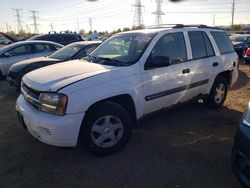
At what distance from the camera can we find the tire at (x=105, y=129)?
328cm

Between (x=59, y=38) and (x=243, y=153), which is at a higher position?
(x=59, y=38)

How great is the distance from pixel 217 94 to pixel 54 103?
3.69 metres

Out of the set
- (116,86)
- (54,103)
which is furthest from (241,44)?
(54,103)

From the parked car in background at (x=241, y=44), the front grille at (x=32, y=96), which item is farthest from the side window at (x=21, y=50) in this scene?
the parked car in background at (x=241, y=44)

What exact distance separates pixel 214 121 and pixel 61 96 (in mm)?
3125

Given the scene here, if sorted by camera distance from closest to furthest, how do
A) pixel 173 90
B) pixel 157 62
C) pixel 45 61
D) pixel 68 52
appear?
pixel 157 62, pixel 173 90, pixel 45 61, pixel 68 52

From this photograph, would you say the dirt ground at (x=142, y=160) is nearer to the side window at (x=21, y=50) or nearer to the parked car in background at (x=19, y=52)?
the parked car in background at (x=19, y=52)

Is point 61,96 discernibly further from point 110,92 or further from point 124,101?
point 124,101

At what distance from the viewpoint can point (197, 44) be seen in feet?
15.5

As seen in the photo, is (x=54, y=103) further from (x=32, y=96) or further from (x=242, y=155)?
(x=242, y=155)

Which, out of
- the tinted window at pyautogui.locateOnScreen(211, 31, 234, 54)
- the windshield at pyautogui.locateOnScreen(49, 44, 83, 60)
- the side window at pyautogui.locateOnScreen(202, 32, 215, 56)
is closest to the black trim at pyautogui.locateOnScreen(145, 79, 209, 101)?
the side window at pyautogui.locateOnScreen(202, 32, 215, 56)

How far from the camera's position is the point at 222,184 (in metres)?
2.93

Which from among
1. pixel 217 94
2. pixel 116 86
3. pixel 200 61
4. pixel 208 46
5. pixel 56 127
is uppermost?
pixel 208 46

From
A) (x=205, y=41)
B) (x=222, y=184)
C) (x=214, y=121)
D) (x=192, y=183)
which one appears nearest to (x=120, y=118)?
(x=192, y=183)
